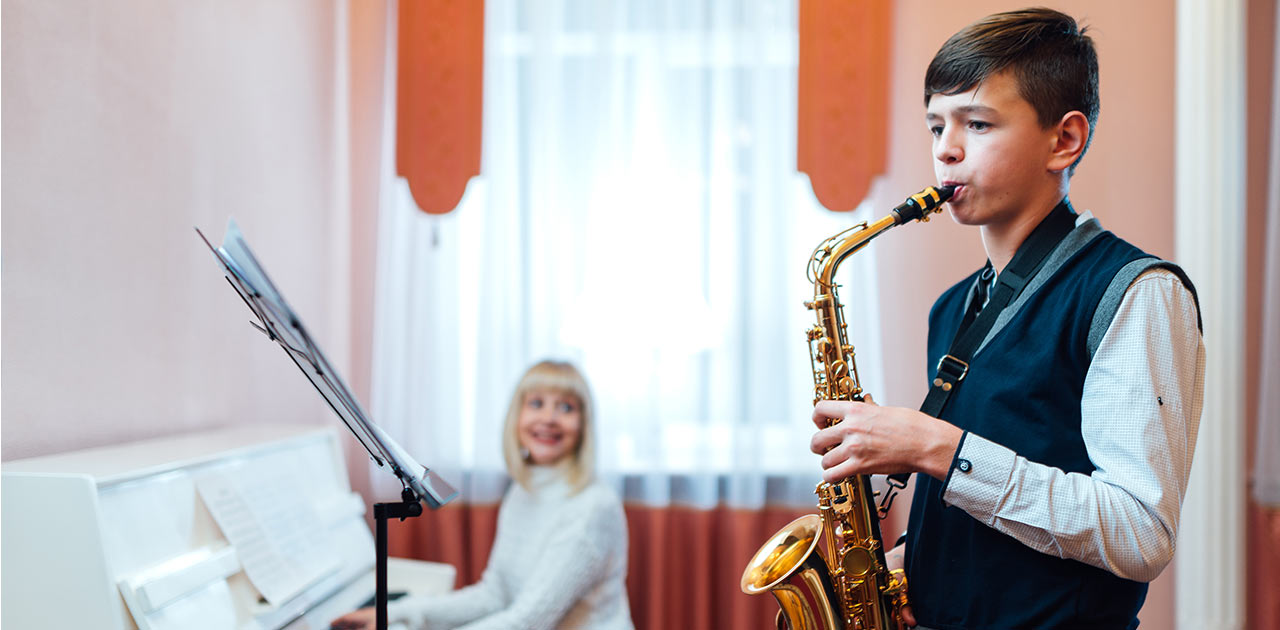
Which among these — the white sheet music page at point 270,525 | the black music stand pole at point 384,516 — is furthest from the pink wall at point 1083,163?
the black music stand pole at point 384,516

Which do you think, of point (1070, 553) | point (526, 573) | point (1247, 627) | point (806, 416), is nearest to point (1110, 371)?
point (1070, 553)

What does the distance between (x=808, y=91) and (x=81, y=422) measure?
2.42 meters

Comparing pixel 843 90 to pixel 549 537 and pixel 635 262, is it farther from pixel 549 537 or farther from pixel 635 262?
pixel 549 537

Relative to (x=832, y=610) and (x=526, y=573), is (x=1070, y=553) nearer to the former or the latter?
(x=832, y=610)

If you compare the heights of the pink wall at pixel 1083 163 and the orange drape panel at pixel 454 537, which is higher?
the pink wall at pixel 1083 163

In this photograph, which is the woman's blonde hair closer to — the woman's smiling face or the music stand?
the woman's smiling face

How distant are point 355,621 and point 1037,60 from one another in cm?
183

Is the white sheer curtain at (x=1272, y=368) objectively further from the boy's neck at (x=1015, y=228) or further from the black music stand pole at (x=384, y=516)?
the black music stand pole at (x=384, y=516)

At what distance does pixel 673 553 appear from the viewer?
3.06 metres

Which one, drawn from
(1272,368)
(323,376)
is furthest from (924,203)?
(1272,368)

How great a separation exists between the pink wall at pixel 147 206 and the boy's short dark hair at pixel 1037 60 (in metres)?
1.81

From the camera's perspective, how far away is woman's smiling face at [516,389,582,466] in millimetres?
2500

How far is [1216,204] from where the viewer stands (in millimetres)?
2711

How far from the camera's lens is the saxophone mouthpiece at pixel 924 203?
4.33 feet
